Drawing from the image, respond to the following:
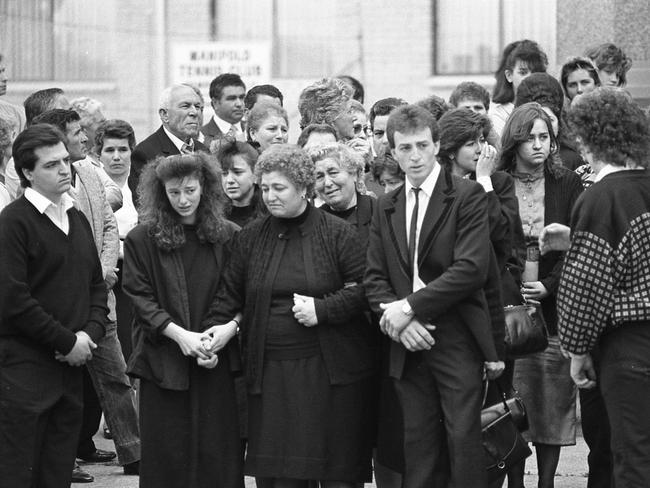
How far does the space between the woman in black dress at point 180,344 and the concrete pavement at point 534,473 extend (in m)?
1.29

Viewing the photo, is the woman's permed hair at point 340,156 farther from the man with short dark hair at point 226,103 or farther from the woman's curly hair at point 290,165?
the man with short dark hair at point 226,103

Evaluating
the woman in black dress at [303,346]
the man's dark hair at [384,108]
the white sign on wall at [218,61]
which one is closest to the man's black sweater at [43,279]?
the woman in black dress at [303,346]

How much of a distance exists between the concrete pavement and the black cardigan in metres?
1.62

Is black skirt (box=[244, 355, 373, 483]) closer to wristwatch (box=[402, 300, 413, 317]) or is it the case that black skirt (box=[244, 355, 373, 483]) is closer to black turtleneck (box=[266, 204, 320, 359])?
black turtleneck (box=[266, 204, 320, 359])

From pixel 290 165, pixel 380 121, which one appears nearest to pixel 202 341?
pixel 290 165

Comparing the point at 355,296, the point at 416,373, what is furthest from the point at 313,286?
the point at 416,373

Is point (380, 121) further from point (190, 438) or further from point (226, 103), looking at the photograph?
point (190, 438)

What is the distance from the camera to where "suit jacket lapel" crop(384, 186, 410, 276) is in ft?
22.3

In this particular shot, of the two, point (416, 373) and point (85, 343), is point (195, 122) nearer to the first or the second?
point (85, 343)

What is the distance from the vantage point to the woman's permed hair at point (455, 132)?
300 inches

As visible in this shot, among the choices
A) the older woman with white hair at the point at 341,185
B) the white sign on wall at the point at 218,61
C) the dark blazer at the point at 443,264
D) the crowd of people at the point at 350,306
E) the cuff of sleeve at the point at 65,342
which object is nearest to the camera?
the crowd of people at the point at 350,306

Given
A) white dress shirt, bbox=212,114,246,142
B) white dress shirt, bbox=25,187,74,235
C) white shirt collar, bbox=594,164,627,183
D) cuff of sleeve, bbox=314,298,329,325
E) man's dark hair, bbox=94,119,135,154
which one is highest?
white dress shirt, bbox=212,114,246,142

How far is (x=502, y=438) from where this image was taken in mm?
6832

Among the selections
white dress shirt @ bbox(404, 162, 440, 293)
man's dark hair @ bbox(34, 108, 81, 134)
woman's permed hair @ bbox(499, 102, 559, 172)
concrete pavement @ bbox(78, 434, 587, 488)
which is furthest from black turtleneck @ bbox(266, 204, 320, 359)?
man's dark hair @ bbox(34, 108, 81, 134)
